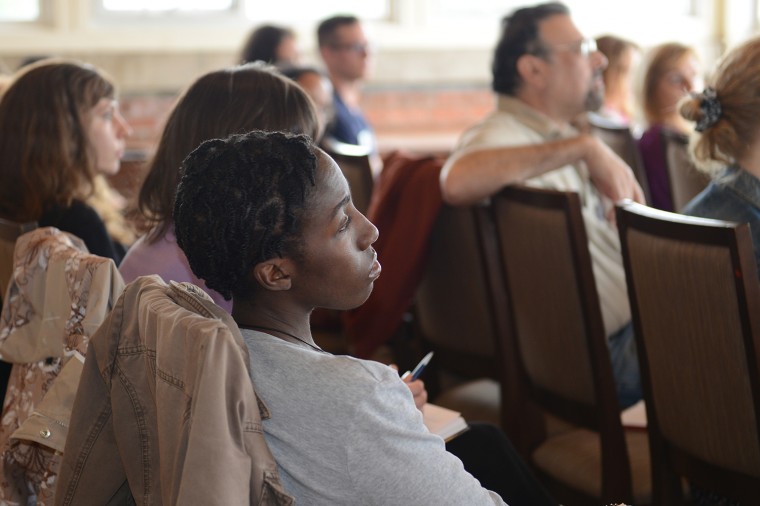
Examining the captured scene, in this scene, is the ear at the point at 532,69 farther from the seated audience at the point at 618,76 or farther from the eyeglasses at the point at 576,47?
the seated audience at the point at 618,76

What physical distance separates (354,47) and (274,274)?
14.0 feet

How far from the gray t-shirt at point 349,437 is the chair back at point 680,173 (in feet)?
7.97

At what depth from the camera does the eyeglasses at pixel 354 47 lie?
543cm

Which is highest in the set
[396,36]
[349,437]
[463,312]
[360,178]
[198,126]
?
[198,126]

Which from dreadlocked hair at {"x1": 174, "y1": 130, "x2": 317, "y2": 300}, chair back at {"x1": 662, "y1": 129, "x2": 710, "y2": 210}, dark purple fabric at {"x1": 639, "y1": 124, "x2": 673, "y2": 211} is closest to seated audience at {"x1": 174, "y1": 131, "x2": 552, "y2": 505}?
dreadlocked hair at {"x1": 174, "y1": 130, "x2": 317, "y2": 300}

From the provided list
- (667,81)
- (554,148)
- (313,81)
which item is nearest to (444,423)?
(554,148)

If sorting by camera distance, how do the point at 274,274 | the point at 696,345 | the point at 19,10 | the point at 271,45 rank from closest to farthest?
the point at 274,274
the point at 696,345
the point at 271,45
the point at 19,10

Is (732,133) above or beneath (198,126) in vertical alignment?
beneath

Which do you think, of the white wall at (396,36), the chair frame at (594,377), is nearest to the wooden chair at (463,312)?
the chair frame at (594,377)

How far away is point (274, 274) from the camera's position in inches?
52.1

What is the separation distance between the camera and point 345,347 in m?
3.51

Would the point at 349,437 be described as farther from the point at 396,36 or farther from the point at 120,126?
the point at 396,36

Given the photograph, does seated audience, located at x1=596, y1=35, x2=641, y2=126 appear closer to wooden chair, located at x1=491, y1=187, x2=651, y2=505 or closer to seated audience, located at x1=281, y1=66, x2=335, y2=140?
seated audience, located at x1=281, y1=66, x2=335, y2=140

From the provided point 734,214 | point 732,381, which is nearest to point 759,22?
point 734,214
